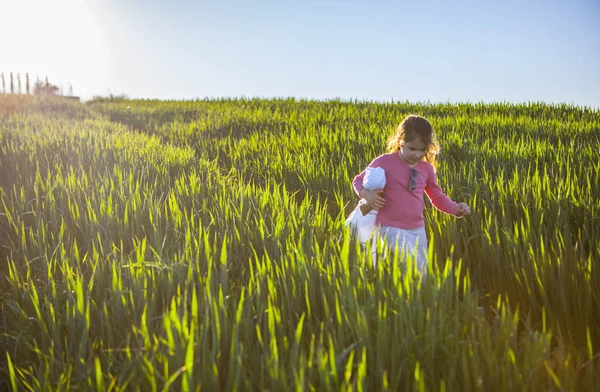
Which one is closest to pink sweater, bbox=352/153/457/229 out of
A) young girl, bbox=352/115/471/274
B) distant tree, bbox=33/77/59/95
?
young girl, bbox=352/115/471/274

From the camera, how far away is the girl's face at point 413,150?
2.62 metres

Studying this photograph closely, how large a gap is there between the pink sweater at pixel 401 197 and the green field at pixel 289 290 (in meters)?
0.20

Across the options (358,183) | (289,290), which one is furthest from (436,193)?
(289,290)

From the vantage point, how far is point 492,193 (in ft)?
10.7

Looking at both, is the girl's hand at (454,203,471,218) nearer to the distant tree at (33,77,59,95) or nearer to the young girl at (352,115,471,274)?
the young girl at (352,115,471,274)

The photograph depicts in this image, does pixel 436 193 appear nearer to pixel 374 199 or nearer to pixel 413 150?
pixel 413 150

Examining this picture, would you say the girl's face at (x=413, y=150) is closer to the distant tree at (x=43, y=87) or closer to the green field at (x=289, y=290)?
the green field at (x=289, y=290)

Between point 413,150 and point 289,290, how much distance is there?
45.7 inches

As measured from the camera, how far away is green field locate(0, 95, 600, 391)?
4.46 feet

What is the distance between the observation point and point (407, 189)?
8.80 ft

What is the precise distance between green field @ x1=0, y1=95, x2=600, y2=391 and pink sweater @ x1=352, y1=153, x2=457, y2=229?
204 millimetres

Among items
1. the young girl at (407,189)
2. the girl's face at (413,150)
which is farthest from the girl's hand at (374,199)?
the girl's face at (413,150)

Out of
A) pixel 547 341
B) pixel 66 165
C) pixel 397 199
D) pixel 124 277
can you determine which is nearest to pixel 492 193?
pixel 397 199

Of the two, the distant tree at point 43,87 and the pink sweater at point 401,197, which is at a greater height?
the distant tree at point 43,87
